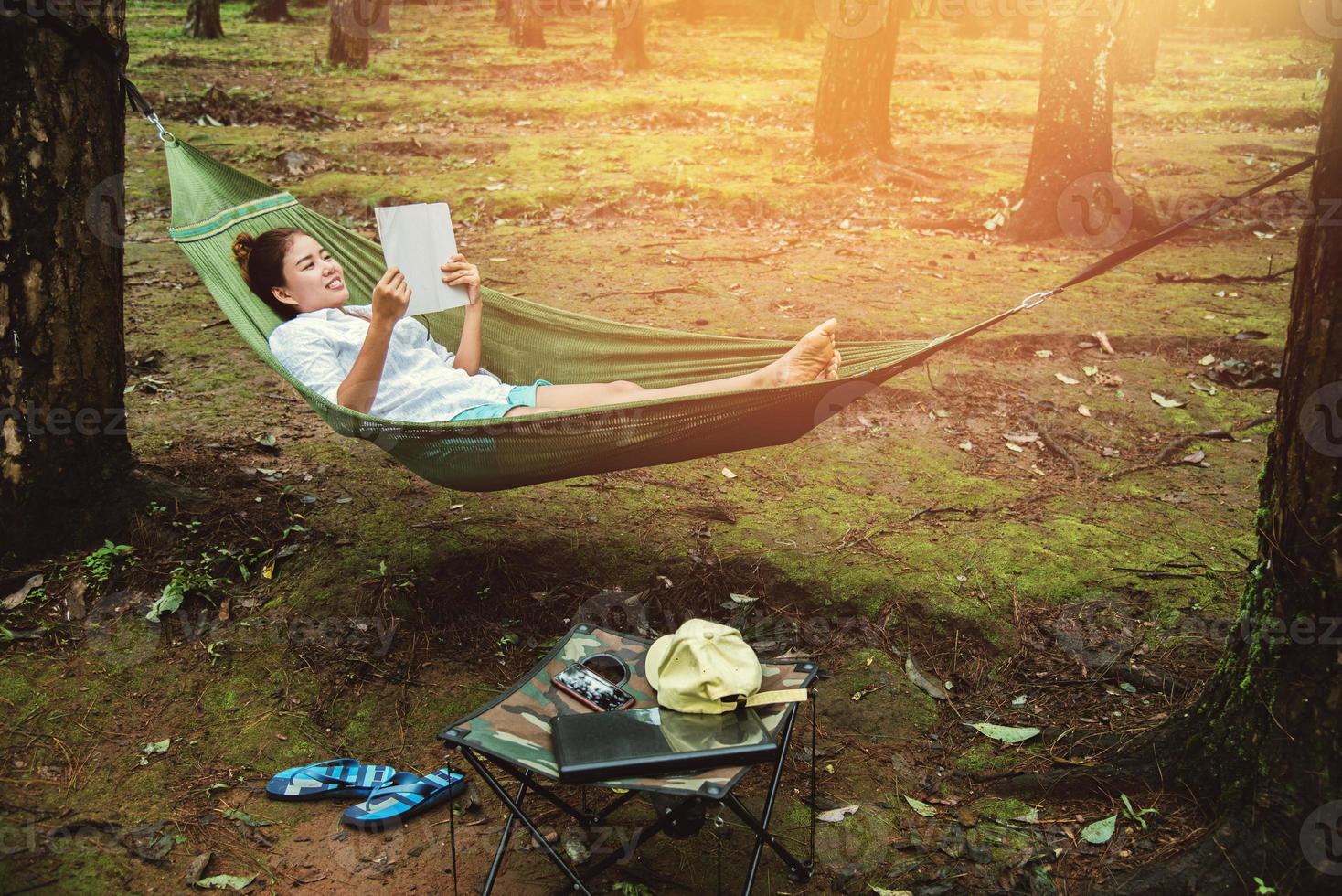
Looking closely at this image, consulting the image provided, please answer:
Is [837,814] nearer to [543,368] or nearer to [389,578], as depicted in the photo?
[389,578]

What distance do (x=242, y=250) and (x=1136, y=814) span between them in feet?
8.28

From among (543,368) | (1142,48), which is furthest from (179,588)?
(1142,48)

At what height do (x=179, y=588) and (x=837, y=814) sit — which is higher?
(x=179, y=588)

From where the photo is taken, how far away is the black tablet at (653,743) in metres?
1.58

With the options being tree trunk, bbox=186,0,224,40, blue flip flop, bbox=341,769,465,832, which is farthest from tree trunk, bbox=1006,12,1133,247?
tree trunk, bbox=186,0,224,40

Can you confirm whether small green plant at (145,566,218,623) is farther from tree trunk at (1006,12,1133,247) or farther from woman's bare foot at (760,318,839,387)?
tree trunk at (1006,12,1133,247)

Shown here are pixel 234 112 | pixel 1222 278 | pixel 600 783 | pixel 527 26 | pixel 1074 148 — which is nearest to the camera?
pixel 600 783

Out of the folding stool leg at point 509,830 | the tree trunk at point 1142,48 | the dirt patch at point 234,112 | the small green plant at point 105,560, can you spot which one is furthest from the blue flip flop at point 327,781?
the tree trunk at point 1142,48

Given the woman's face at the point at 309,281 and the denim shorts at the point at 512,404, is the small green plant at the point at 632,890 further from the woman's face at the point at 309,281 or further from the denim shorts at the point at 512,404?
the woman's face at the point at 309,281

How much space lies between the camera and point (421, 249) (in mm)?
2547

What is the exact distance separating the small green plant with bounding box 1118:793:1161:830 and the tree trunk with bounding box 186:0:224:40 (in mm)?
13901

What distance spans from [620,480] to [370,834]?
→ 151 centimetres

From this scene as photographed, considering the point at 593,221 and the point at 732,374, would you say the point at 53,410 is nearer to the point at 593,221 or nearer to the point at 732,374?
the point at 732,374

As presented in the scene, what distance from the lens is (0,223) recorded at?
2.23m
